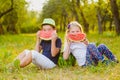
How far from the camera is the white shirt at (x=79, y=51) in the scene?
9750 mm

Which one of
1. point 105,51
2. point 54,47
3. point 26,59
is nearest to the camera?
point 26,59

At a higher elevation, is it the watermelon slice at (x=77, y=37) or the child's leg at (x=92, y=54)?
the watermelon slice at (x=77, y=37)

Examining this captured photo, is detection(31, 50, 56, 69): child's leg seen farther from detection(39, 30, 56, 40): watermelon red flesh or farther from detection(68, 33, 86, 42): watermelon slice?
detection(68, 33, 86, 42): watermelon slice

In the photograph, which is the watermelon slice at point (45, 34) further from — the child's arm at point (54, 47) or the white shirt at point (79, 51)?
the white shirt at point (79, 51)

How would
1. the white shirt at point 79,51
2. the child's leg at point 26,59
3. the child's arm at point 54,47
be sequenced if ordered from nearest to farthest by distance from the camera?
the child's leg at point 26,59
the child's arm at point 54,47
the white shirt at point 79,51

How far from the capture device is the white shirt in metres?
9.75

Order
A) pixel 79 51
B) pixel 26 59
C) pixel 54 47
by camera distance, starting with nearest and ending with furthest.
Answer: pixel 26 59 → pixel 54 47 → pixel 79 51

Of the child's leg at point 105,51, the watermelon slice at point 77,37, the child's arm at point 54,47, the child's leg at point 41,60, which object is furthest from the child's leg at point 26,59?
the child's leg at point 105,51

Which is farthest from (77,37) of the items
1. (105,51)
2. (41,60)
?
(41,60)

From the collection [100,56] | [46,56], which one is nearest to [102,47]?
[100,56]

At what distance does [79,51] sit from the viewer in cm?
977

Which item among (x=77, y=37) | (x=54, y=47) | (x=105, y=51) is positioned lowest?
(x=105, y=51)

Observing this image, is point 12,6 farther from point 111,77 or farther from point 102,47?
point 111,77

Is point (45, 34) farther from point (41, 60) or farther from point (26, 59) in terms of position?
point (26, 59)
